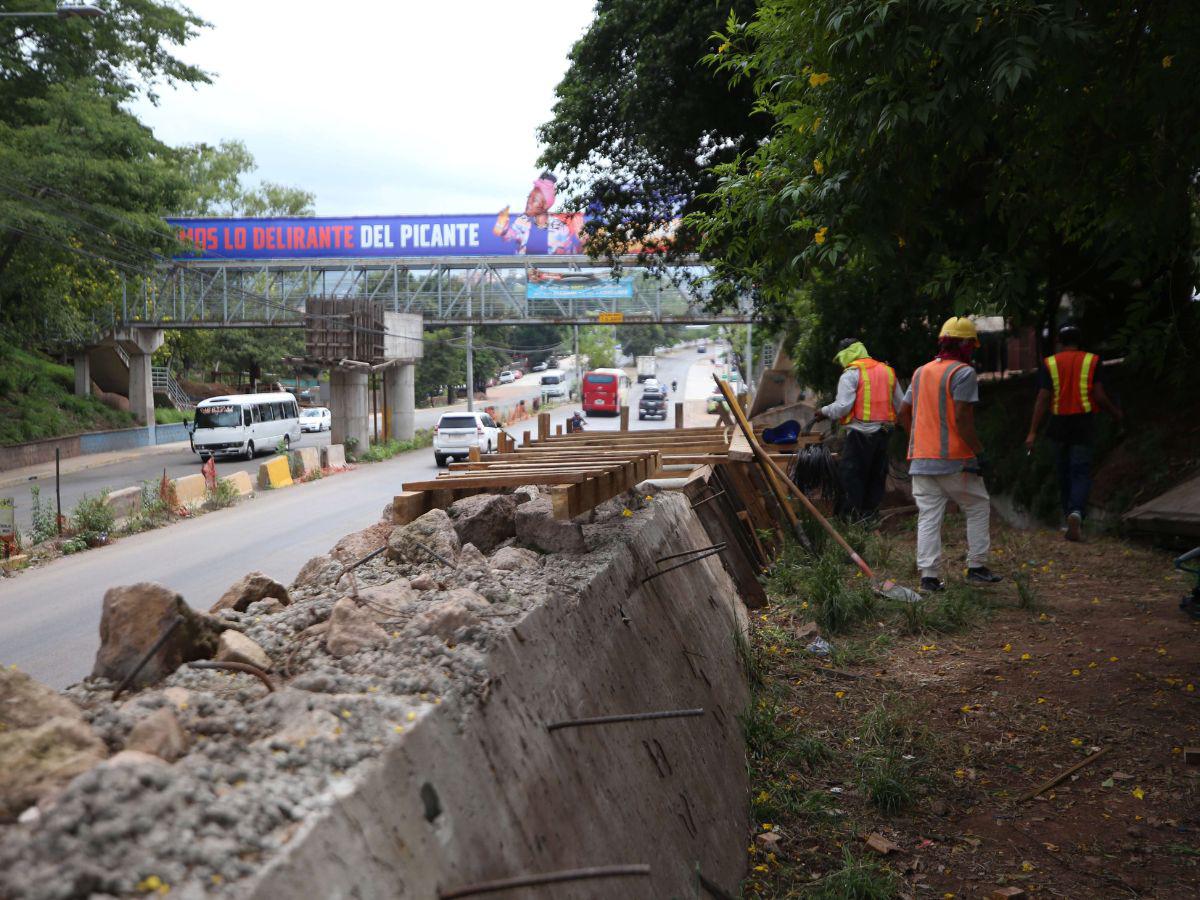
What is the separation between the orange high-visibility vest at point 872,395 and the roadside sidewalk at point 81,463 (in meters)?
22.4

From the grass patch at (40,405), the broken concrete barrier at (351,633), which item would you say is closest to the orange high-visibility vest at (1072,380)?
the broken concrete barrier at (351,633)

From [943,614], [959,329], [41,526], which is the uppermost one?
[959,329]

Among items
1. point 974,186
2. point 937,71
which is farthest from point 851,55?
point 974,186

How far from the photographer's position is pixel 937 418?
7672mm

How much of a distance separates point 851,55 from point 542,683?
3522 millimetres

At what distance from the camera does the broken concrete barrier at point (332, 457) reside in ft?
98.4

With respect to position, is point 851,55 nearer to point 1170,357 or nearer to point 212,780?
point 212,780

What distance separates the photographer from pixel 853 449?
9969mm

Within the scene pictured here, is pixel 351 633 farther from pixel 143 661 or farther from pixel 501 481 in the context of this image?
pixel 501 481

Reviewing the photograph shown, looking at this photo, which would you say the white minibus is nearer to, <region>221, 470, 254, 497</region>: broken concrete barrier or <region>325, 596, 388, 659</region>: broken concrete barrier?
<region>221, 470, 254, 497</region>: broken concrete barrier

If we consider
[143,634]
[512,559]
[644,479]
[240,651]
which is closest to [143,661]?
[143,634]

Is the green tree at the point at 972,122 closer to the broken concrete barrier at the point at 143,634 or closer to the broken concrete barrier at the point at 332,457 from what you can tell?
the broken concrete barrier at the point at 143,634

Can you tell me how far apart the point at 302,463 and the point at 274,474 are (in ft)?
9.21

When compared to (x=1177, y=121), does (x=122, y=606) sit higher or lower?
lower
